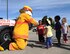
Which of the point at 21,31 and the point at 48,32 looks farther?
the point at 48,32

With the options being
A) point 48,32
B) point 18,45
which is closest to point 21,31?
point 18,45

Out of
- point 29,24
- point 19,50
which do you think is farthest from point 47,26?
point 19,50

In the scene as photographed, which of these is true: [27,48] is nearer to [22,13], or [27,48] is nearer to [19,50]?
[19,50]

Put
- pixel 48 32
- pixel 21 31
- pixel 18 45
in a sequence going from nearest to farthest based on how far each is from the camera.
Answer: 1. pixel 18 45
2. pixel 21 31
3. pixel 48 32

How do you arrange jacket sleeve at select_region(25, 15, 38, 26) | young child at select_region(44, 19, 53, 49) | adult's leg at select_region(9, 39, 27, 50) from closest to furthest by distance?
1. adult's leg at select_region(9, 39, 27, 50)
2. jacket sleeve at select_region(25, 15, 38, 26)
3. young child at select_region(44, 19, 53, 49)

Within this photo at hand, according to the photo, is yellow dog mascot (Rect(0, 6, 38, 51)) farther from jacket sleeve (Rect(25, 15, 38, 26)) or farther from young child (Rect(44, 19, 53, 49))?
young child (Rect(44, 19, 53, 49))

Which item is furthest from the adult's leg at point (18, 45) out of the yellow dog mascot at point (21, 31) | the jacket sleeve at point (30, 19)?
the jacket sleeve at point (30, 19)

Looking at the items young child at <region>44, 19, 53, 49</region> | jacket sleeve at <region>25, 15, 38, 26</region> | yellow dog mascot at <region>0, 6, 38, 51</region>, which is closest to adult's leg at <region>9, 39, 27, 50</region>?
yellow dog mascot at <region>0, 6, 38, 51</region>

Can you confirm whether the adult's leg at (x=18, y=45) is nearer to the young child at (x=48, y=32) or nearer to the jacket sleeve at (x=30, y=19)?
the jacket sleeve at (x=30, y=19)

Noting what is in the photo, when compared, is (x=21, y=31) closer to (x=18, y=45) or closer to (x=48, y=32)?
(x=18, y=45)

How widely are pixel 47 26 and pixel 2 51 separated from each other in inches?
89.0

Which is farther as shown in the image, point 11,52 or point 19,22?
point 19,22

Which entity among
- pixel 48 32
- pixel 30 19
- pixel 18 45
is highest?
pixel 30 19

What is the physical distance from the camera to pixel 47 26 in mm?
13188
